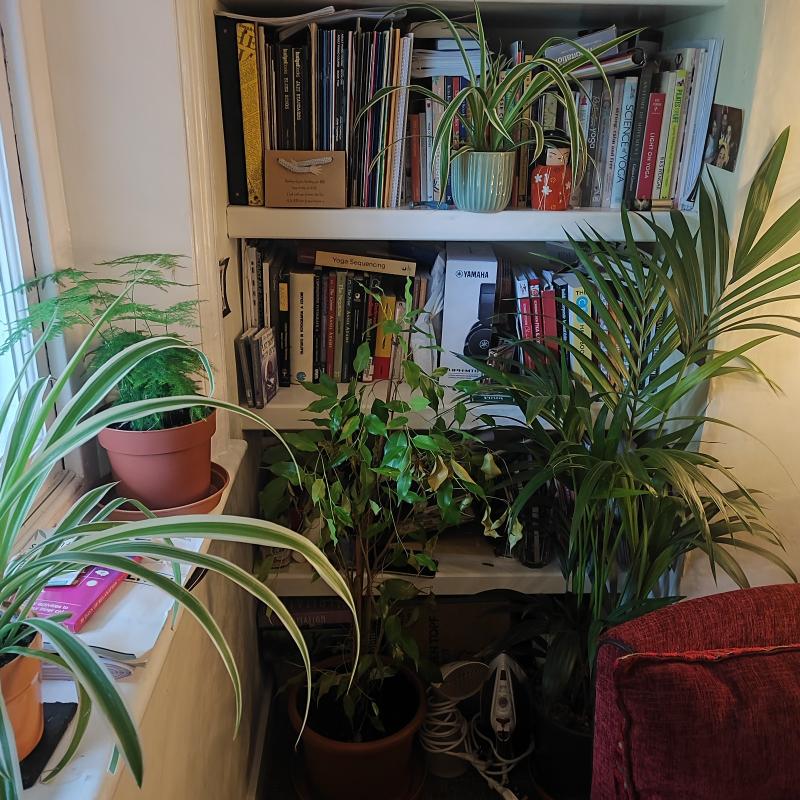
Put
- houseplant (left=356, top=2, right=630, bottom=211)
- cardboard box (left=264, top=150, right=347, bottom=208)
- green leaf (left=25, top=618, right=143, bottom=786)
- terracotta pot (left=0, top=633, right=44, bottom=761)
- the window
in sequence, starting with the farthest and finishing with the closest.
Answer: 1. cardboard box (left=264, top=150, right=347, bottom=208)
2. houseplant (left=356, top=2, right=630, bottom=211)
3. the window
4. terracotta pot (left=0, top=633, right=44, bottom=761)
5. green leaf (left=25, top=618, right=143, bottom=786)

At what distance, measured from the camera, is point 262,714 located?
1.86m

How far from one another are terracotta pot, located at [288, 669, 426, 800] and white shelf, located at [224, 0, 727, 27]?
53.8 inches

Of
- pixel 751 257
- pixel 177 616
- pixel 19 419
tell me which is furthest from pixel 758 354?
pixel 19 419

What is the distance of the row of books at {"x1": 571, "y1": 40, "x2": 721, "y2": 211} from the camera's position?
1.52 metres

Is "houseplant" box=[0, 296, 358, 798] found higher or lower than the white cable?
higher

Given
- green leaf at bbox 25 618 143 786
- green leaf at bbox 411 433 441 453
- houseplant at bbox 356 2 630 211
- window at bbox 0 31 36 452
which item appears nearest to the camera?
green leaf at bbox 25 618 143 786

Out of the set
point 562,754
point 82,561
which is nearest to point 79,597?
point 82,561

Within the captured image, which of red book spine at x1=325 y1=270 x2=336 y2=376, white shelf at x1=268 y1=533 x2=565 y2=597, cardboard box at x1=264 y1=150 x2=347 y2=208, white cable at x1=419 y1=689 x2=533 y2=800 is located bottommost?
white cable at x1=419 y1=689 x2=533 y2=800

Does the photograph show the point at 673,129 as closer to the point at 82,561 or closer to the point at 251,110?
the point at 251,110

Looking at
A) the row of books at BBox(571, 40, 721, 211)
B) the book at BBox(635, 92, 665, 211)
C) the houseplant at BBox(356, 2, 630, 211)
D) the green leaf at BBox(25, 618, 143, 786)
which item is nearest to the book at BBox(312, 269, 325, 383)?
the houseplant at BBox(356, 2, 630, 211)

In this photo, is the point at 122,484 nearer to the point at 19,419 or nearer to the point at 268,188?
the point at 19,419

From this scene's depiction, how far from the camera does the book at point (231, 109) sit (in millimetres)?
1417

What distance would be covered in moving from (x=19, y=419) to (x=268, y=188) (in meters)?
0.84

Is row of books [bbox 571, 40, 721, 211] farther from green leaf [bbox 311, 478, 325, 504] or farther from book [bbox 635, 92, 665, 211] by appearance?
green leaf [bbox 311, 478, 325, 504]
